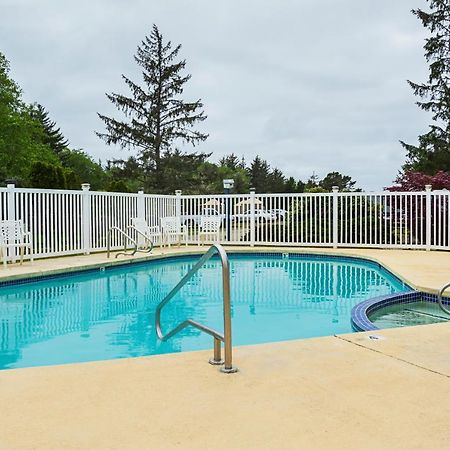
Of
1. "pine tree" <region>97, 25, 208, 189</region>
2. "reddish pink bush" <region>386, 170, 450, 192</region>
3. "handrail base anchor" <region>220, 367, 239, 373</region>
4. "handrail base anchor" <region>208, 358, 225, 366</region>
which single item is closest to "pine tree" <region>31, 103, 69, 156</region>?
"pine tree" <region>97, 25, 208, 189</region>

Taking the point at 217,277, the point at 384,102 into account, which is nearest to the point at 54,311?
the point at 217,277

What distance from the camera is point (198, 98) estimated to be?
2580 cm

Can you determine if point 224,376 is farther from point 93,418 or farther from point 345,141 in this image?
point 345,141

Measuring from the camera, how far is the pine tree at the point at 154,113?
1001 inches

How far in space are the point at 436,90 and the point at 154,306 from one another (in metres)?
18.9

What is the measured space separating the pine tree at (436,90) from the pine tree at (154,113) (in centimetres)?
1097

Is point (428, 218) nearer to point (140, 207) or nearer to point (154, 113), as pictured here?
point (140, 207)

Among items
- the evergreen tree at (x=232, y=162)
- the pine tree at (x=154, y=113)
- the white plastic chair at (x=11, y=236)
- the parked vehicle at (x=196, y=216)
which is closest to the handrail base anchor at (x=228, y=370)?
the white plastic chair at (x=11, y=236)

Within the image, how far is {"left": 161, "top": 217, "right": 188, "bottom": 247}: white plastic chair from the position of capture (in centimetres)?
1178

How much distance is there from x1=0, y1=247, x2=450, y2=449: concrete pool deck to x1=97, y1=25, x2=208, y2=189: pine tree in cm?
2297

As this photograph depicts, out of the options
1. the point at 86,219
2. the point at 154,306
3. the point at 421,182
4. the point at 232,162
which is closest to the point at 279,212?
the point at 421,182

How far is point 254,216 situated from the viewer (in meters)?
12.0

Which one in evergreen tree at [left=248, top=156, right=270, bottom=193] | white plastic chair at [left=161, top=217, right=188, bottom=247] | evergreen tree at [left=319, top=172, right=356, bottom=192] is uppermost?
evergreen tree at [left=248, top=156, right=270, bottom=193]

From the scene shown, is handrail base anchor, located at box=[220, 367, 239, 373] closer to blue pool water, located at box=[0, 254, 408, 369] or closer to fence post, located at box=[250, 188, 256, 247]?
blue pool water, located at box=[0, 254, 408, 369]
